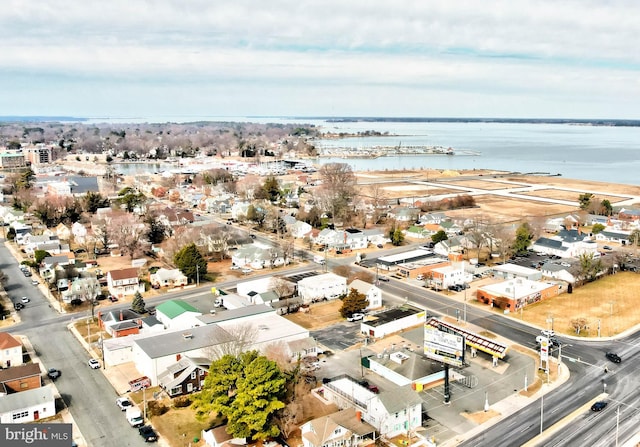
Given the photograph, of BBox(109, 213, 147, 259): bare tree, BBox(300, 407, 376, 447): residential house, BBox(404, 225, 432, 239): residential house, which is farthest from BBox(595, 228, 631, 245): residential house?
BBox(109, 213, 147, 259): bare tree

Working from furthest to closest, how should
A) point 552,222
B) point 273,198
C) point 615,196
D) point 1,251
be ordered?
1. point 615,196
2. point 273,198
3. point 552,222
4. point 1,251

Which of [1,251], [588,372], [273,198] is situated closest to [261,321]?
[588,372]

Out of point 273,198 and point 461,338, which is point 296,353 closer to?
point 461,338

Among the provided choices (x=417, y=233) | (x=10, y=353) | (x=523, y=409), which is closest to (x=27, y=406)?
(x=10, y=353)

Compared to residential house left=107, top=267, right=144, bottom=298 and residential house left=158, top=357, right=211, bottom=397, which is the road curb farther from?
residential house left=107, top=267, right=144, bottom=298

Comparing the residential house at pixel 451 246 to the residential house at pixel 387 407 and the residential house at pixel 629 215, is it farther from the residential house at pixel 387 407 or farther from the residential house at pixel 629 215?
the residential house at pixel 387 407

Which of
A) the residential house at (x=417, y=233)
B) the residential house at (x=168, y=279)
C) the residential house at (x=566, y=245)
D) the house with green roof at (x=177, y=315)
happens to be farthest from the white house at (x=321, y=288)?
the residential house at (x=566, y=245)
